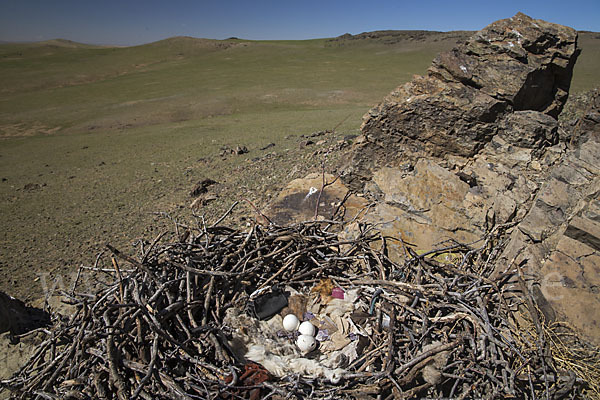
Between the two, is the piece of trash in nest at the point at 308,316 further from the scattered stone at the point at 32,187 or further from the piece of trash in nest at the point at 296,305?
the scattered stone at the point at 32,187

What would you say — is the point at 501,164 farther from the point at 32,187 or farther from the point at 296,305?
the point at 32,187

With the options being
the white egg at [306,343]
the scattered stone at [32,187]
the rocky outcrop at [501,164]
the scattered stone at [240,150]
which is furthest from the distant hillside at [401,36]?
the white egg at [306,343]

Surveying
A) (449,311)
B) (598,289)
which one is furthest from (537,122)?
(449,311)

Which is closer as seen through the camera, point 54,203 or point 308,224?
point 308,224

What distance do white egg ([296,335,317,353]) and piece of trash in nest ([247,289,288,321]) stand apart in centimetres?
38

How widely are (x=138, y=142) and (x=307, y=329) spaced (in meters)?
12.0

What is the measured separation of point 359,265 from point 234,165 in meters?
6.19

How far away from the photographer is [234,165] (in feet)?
28.2

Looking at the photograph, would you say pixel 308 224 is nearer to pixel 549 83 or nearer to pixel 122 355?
pixel 122 355

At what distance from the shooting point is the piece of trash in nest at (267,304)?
2.72 m

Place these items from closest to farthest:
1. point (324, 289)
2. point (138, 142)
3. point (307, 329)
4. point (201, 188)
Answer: point (307, 329), point (324, 289), point (201, 188), point (138, 142)

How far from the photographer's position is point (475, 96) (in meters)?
4.09

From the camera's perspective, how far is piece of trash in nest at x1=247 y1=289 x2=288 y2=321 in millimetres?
2723

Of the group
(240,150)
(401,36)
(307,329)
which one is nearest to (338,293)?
(307,329)
